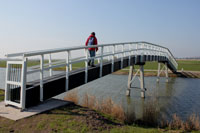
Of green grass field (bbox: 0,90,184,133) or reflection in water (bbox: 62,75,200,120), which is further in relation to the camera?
reflection in water (bbox: 62,75,200,120)

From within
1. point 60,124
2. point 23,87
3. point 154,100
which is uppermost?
point 23,87

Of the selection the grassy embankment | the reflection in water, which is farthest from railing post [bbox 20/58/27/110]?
the reflection in water

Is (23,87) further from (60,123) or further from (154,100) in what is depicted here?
(154,100)

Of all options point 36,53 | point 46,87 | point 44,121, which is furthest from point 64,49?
point 44,121

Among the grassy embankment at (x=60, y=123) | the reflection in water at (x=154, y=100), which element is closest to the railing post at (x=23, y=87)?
the grassy embankment at (x=60, y=123)

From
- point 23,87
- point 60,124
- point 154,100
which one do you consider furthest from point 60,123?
point 154,100

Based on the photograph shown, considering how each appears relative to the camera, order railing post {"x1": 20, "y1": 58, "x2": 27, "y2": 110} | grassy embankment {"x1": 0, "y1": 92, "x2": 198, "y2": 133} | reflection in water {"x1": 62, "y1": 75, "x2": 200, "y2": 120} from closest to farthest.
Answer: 1. grassy embankment {"x1": 0, "y1": 92, "x2": 198, "y2": 133}
2. railing post {"x1": 20, "y1": 58, "x2": 27, "y2": 110}
3. reflection in water {"x1": 62, "y1": 75, "x2": 200, "y2": 120}

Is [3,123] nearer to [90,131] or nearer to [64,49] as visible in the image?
[90,131]

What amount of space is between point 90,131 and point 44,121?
1.37 m

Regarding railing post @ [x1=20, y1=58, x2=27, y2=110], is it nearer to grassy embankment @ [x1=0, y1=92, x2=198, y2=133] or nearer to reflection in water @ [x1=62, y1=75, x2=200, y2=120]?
grassy embankment @ [x1=0, y1=92, x2=198, y2=133]

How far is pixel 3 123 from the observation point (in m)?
4.42

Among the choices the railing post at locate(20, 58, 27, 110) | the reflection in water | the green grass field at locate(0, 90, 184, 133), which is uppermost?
the railing post at locate(20, 58, 27, 110)

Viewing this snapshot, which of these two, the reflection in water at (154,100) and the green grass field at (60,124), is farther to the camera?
the reflection in water at (154,100)

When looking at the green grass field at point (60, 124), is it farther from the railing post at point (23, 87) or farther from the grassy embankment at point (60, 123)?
the railing post at point (23, 87)
